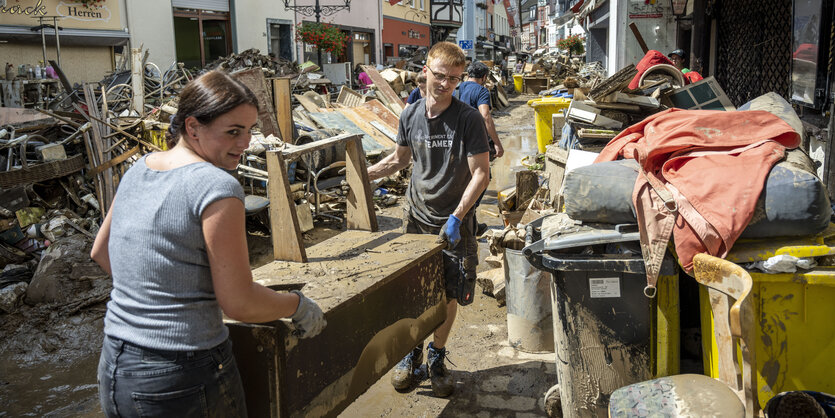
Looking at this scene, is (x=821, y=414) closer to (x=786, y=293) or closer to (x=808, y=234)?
(x=786, y=293)

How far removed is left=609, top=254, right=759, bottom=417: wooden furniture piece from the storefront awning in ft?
38.9

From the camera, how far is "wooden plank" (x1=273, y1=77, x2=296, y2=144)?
844 cm

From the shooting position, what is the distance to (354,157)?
338cm

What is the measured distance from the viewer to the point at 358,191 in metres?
3.47

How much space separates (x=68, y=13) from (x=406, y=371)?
37.2 ft

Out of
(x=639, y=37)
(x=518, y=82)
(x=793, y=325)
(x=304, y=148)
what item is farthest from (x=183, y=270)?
(x=518, y=82)

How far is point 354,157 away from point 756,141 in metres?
1.88

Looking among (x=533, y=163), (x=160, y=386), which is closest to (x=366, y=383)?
(x=160, y=386)

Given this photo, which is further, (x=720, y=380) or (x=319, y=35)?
(x=319, y=35)

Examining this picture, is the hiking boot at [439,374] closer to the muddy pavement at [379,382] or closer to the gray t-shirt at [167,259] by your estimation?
the muddy pavement at [379,382]

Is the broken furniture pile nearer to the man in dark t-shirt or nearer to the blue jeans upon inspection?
the man in dark t-shirt

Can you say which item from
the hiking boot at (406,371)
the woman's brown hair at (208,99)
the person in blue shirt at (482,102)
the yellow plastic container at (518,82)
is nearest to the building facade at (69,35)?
the person in blue shirt at (482,102)

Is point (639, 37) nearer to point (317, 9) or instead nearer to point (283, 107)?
point (283, 107)

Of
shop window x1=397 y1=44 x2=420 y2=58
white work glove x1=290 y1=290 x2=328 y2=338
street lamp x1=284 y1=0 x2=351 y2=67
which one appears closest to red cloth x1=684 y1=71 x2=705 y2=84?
white work glove x1=290 y1=290 x2=328 y2=338
